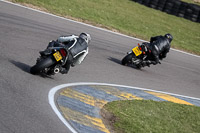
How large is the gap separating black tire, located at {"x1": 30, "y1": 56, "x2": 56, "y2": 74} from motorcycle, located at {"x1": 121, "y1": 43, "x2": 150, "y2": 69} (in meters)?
5.03

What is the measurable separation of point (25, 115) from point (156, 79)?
24.8ft

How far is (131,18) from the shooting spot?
75.9ft

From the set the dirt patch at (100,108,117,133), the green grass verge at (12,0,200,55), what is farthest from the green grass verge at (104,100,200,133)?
the green grass verge at (12,0,200,55)

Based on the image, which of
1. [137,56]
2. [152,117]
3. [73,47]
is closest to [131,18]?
[137,56]

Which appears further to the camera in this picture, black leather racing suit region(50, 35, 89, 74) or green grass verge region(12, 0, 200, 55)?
green grass verge region(12, 0, 200, 55)

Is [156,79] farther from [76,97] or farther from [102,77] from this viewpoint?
[76,97]

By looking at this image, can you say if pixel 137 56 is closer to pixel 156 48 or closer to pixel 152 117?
pixel 156 48

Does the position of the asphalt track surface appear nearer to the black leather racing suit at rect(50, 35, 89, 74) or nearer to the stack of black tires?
the black leather racing suit at rect(50, 35, 89, 74)

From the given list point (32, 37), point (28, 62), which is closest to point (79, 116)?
point (28, 62)

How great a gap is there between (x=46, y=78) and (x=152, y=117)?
8.78 ft

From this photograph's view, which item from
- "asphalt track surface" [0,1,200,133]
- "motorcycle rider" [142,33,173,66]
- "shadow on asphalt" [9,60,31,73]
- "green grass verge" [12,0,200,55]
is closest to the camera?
"asphalt track surface" [0,1,200,133]

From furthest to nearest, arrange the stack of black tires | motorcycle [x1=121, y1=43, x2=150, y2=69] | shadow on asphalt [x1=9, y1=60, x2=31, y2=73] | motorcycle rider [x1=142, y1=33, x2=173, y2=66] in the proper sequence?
1. the stack of black tires
2. motorcycle rider [x1=142, y1=33, x2=173, y2=66]
3. motorcycle [x1=121, y1=43, x2=150, y2=69]
4. shadow on asphalt [x1=9, y1=60, x2=31, y2=73]

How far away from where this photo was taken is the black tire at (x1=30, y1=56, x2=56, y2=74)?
28.4 feet

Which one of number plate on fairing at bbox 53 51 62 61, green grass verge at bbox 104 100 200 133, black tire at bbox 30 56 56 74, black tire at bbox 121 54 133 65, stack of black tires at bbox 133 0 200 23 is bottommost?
green grass verge at bbox 104 100 200 133
